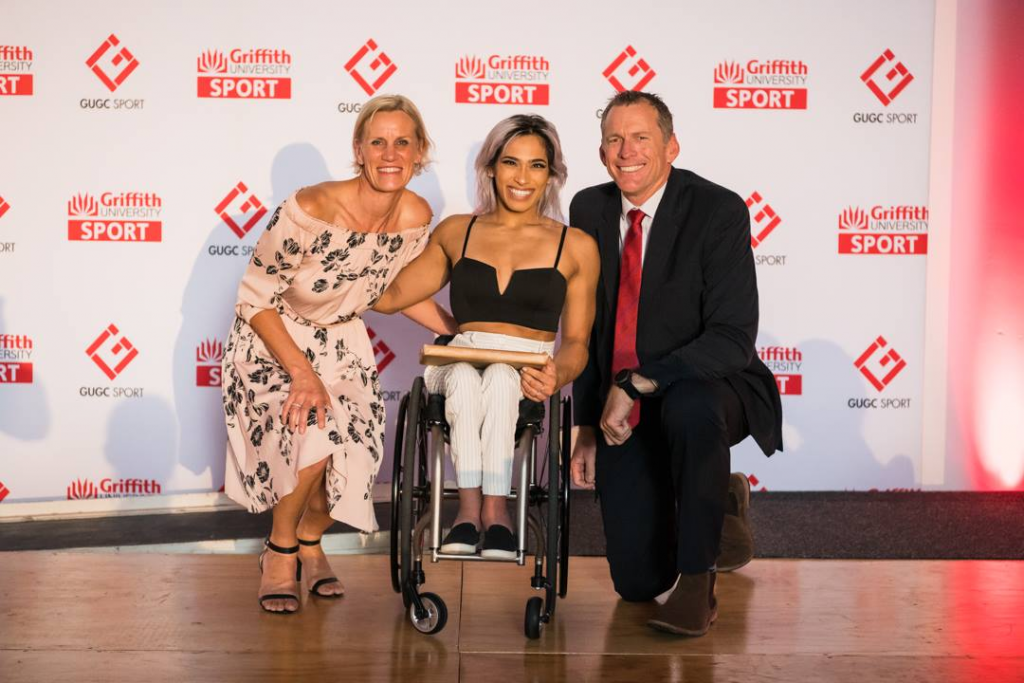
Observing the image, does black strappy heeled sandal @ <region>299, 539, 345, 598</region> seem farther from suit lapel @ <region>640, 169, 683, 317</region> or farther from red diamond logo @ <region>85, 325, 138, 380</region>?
red diamond logo @ <region>85, 325, 138, 380</region>

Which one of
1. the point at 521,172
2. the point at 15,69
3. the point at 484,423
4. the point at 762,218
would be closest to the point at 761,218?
the point at 762,218

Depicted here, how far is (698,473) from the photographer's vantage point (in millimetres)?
2781

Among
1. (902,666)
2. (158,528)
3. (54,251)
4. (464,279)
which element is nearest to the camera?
(902,666)

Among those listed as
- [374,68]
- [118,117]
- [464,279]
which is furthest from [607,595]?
[118,117]

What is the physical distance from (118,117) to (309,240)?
220cm

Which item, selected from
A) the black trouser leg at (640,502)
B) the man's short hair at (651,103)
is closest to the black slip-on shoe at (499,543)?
the black trouser leg at (640,502)

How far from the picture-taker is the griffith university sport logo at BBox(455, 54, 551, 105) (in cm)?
488

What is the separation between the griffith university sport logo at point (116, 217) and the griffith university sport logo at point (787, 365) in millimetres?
2737

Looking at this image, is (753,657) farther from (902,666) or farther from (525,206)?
(525,206)

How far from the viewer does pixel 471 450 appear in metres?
2.69

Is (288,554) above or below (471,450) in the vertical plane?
below

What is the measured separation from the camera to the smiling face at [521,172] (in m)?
2.99

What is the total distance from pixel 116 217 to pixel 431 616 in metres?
2.80

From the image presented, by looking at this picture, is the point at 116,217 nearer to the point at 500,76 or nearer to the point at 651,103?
the point at 500,76
